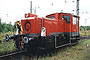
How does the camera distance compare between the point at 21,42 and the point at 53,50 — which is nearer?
the point at 21,42

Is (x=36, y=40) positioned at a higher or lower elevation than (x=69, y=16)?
lower

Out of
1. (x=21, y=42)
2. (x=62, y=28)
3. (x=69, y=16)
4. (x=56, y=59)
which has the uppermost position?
(x=69, y=16)

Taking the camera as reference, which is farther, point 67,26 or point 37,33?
point 67,26

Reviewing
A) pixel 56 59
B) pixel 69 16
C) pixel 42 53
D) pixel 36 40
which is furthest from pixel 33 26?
pixel 69 16

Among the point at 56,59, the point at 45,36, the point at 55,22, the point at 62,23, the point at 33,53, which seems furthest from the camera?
the point at 62,23

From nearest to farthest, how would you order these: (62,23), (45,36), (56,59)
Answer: (56,59) < (45,36) < (62,23)

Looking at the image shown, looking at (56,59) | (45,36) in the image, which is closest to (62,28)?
(45,36)

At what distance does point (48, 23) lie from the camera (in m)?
7.86

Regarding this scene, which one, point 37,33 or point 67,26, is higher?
point 67,26

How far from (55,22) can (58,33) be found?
3.26 feet

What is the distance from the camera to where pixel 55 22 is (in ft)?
28.4

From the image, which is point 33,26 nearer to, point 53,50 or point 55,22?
point 55,22

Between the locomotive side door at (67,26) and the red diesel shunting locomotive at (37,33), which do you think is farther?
the locomotive side door at (67,26)

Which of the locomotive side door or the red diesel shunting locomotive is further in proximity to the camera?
the locomotive side door
